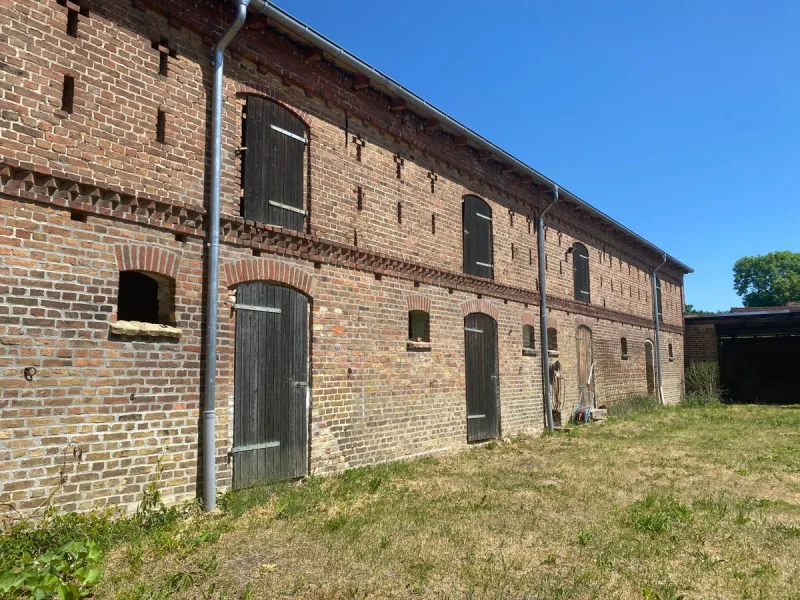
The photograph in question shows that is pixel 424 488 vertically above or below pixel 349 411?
below

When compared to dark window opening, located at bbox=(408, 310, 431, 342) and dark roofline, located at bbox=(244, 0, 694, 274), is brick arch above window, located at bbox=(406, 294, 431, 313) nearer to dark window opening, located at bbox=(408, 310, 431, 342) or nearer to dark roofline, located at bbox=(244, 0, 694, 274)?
dark window opening, located at bbox=(408, 310, 431, 342)

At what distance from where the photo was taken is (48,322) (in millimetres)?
5312

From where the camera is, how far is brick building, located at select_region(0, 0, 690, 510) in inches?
209

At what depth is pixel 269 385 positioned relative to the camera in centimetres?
727

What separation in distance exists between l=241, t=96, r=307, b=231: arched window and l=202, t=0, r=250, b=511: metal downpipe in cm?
56

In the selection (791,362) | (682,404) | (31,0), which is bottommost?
(682,404)

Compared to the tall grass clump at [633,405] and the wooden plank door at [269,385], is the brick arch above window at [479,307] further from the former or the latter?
the tall grass clump at [633,405]

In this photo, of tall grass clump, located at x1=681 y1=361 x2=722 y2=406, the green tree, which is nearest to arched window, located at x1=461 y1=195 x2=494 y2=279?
tall grass clump, located at x1=681 y1=361 x2=722 y2=406

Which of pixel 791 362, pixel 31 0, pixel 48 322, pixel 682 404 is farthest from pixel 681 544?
pixel 791 362

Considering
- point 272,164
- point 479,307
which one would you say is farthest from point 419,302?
point 272,164

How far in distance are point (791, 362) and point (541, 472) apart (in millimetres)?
Result: 21187

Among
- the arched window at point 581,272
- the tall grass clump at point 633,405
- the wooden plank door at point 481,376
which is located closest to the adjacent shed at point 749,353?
the tall grass clump at point 633,405

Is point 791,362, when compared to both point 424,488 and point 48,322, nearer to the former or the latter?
point 424,488

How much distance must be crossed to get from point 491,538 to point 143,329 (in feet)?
13.6
